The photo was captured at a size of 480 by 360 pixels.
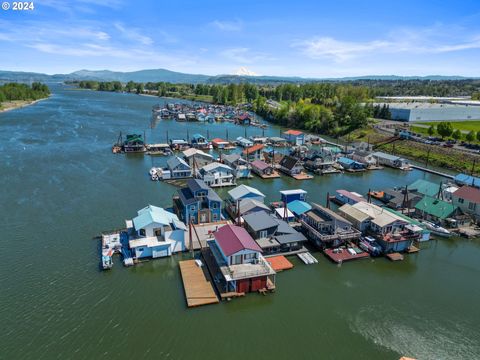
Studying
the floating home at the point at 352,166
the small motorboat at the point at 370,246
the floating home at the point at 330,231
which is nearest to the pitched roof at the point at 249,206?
the floating home at the point at 330,231

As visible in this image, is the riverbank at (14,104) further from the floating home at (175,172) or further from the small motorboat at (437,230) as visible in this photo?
the small motorboat at (437,230)

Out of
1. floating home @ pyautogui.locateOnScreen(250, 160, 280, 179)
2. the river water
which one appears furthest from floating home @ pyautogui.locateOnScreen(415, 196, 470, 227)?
floating home @ pyautogui.locateOnScreen(250, 160, 280, 179)

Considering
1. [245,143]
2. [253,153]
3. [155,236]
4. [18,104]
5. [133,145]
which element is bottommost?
[155,236]

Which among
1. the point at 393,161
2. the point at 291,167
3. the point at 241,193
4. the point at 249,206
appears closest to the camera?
the point at 249,206

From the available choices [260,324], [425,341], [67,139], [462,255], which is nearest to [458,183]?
[462,255]

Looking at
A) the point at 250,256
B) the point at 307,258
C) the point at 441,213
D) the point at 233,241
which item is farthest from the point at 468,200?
the point at 233,241

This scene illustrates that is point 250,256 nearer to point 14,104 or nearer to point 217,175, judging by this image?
point 217,175

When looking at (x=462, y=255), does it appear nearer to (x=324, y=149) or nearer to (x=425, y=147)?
(x=324, y=149)
